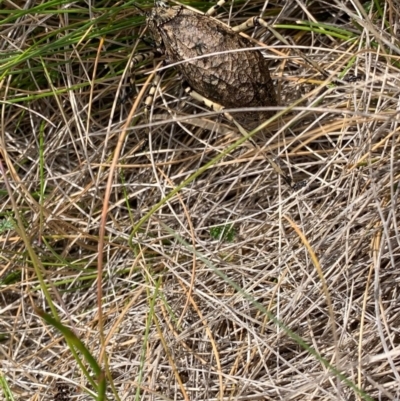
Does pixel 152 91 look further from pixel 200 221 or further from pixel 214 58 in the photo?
pixel 200 221

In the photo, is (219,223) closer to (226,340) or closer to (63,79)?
(226,340)

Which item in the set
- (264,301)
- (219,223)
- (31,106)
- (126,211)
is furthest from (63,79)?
(264,301)

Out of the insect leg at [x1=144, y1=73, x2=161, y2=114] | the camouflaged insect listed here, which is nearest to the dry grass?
the insect leg at [x1=144, y1=73, x2=161, y2=114]

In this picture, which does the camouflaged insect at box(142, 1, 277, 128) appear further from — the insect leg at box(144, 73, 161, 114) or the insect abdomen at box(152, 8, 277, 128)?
the insect leg at box(144, 73, 161, 114)

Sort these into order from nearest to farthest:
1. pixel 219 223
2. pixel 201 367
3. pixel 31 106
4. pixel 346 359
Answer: pixel 346 359
pixel 201 367
pixel 219 223
pixel 31 106

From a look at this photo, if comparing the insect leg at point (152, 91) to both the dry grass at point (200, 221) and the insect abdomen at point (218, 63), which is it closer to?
the dry grass at point (200, 221)

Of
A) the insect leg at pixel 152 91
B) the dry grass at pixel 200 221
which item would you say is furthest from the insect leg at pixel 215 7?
the insect leg at pixel 152 91
